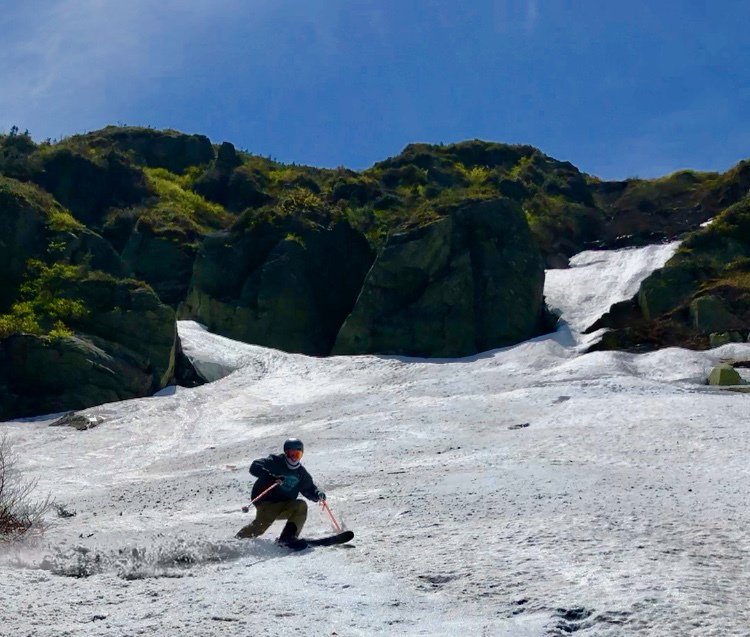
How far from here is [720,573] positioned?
8.20 m

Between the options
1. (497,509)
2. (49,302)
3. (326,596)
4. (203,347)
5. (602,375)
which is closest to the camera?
(326,596)

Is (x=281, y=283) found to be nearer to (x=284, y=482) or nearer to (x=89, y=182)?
(x=89, y=182)

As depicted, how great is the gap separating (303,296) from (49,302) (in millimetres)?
10511

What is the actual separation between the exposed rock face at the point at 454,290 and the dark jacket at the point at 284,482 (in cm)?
2137

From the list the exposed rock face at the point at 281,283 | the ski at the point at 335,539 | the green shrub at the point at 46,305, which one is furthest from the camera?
the exposed rock face at the point at 281,283

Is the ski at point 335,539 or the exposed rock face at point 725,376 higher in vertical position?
the exposed rock face at point 725,376

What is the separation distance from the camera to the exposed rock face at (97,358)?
25969 mm

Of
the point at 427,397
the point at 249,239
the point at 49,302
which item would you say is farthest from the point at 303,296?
the point at 427,397

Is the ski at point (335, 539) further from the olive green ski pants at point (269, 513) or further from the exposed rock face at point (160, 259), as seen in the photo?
the exposed rock face at point (160, 259)

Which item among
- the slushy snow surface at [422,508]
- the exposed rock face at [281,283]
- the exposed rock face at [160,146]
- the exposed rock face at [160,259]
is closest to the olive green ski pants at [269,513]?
the slushy snow surface at [422,508]

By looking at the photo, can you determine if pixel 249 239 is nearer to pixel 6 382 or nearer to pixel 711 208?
pixel 6 382

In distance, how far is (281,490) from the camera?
1098 centimetres

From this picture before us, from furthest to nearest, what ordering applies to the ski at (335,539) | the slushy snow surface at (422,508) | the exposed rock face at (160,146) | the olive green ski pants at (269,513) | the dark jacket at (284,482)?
the exposed rock face at (160,146) < the dark jacket at (284,482) < the olive green ski pants at (269,513) < the ski at (335,539) < the slushy snow surface at (422,508)

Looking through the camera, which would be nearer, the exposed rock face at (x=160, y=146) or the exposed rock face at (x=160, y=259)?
the exposed rock face at (x=160, y=259)
